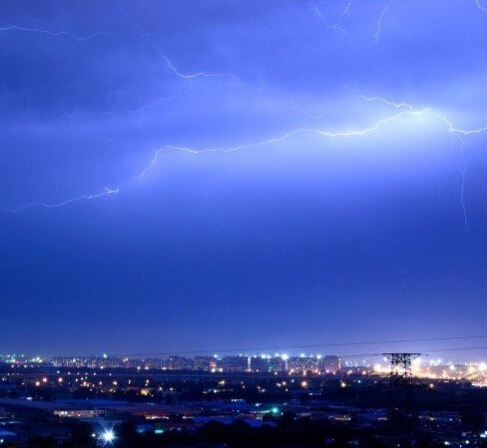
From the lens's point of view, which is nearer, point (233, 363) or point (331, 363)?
point (331, 363)

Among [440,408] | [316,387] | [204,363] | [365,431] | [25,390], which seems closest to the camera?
[365,431]

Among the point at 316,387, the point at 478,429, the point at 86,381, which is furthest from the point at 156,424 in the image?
the point at 86,381

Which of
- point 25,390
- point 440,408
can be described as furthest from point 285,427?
point 25,390

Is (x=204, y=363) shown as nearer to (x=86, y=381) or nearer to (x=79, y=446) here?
(x=86, y=381)

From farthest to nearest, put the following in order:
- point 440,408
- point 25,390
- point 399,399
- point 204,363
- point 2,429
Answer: point 204,363 < point 25,390 < point 399,399 < point 440,408 < point 2,429

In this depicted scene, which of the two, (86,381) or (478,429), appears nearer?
(478,429)

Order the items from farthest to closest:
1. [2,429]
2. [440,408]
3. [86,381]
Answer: [86,381]
[440,408]
[2,429]

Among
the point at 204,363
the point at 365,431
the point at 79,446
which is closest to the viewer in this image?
the point at 79,446

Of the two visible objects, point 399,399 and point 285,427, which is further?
point 399,399

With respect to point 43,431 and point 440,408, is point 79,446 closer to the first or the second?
point 43,431
